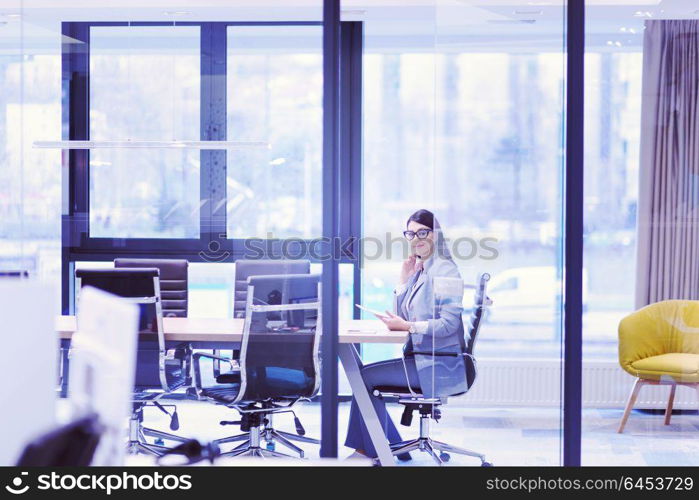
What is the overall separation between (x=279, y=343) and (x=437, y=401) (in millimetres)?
909

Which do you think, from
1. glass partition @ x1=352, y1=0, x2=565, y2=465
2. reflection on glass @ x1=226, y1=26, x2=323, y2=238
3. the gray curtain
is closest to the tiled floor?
glass partition @ x1=352, y1=0, x2=565, y2=465

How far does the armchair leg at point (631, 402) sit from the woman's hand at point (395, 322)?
1.24m

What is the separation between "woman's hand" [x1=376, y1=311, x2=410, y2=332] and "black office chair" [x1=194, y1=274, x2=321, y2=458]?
44 cm

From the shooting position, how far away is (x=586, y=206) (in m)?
4.45

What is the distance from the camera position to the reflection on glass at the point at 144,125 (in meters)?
5.36

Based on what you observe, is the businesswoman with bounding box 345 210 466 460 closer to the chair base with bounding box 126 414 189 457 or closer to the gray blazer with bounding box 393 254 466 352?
the gray blazer with bounding box 393 254 466 352

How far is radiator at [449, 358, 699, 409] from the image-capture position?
4312mm

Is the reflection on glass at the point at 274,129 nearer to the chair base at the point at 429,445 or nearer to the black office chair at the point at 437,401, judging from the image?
the black office chair at the point at 437,401

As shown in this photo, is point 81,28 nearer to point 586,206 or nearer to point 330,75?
point 330,75

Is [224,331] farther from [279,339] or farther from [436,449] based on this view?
[436,449]

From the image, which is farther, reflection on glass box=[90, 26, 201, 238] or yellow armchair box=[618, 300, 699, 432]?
reflection on glass box=[90, 26, 201, 238]

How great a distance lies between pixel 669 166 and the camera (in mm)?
4449

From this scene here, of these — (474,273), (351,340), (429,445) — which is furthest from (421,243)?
(429,445)

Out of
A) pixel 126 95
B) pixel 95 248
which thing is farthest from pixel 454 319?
pixel 126 95
